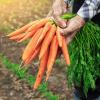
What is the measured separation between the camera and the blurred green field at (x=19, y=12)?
598cm

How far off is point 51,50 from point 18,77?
199 centimetres

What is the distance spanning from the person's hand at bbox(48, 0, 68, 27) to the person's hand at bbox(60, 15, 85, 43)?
52mm

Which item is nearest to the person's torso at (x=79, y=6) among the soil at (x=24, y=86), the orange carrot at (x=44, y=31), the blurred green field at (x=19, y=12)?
the orange carrot at (x=44, y=31)

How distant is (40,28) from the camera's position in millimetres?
2885

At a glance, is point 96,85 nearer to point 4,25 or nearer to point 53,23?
point 53,23

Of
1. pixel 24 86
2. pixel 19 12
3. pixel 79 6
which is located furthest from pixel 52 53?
pixel 19 12

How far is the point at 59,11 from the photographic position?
298cm

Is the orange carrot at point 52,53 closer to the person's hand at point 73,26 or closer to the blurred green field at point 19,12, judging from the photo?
the person's hand at point 73,26

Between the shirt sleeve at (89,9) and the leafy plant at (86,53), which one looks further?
the leafy plant at (86,53)

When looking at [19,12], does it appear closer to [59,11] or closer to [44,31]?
[59,11]

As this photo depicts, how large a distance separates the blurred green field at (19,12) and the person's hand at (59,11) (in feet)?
9.01

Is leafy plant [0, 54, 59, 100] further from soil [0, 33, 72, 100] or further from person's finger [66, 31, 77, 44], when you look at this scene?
person's finger [66, 31, 77, 44]

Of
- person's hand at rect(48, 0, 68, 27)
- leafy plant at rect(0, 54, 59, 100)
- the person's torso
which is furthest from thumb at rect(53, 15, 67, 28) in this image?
leafy plant at rect(0, 54, 59, 100)

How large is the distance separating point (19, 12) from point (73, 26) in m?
3.68
